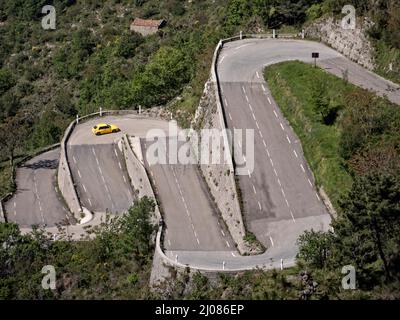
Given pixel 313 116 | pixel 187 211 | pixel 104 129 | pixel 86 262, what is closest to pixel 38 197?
pixel 104 129

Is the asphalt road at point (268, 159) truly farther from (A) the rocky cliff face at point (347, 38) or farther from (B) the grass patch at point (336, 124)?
(A) the rocky cliff face at point (347, 38)

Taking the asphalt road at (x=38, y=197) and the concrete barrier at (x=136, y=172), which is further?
the asphalt road at (x=38, y=197)

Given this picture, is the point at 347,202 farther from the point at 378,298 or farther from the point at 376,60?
the point at 376,60

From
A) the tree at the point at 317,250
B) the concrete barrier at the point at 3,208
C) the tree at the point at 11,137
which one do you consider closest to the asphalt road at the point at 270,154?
the tree at the point at 317,250

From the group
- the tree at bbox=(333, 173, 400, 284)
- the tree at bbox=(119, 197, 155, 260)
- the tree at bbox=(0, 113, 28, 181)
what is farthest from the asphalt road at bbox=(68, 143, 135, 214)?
the tree at bbox=(333, 173, 400, 284)

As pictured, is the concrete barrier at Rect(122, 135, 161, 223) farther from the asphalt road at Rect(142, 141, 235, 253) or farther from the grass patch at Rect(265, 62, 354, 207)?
the grass patch at Rect(265, 62, 354, 207)

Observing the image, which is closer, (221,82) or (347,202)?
→ (347,202)

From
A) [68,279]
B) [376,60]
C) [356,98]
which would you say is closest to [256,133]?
[356,98]
